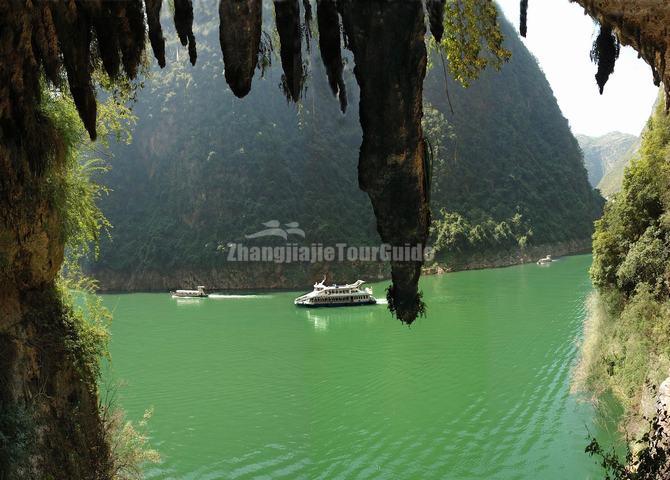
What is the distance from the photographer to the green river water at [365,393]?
913 centimetres

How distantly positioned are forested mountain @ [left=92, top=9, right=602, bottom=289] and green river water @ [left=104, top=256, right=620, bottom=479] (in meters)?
18.8

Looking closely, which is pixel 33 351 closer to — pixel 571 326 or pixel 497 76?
pixel 571 326

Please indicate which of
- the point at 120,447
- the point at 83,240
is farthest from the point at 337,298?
the point at 83,240

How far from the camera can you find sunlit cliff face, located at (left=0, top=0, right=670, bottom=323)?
9.68 feet

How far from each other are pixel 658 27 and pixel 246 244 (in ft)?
137

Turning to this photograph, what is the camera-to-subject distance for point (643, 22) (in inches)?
146

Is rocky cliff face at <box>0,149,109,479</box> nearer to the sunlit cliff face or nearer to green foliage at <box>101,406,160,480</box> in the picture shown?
green foliage at <box>101,406,160,480</box>

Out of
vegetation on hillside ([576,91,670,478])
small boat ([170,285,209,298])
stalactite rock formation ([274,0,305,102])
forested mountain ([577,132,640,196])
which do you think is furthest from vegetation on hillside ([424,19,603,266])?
forested mountain ([577,132,640,196])

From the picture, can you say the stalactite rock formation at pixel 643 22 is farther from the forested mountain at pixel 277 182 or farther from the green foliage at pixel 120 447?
the forested mountain at pixel 277 182

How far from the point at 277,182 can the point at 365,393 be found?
3735 centimetres

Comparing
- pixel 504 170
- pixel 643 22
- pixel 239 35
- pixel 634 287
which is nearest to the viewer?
pixel 239 35

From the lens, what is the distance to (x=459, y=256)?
141ft
